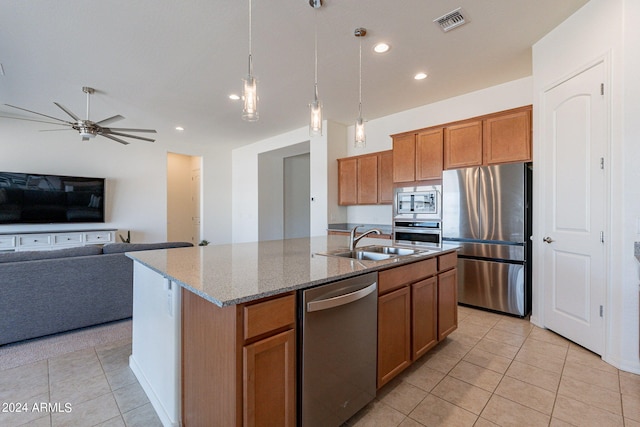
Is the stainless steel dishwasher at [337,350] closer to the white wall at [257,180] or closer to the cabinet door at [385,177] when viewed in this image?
the cabinet door at [385,177]

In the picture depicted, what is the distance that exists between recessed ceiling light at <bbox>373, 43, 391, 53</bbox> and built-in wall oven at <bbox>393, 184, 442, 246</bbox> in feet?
5.95

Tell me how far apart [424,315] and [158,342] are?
1790 mm

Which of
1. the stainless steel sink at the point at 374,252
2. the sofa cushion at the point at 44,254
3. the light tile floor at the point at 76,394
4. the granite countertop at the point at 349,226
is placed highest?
the granite countertop at the point at 349,226

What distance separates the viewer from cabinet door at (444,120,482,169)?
3451 mm

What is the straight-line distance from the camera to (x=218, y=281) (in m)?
Result: 1.24

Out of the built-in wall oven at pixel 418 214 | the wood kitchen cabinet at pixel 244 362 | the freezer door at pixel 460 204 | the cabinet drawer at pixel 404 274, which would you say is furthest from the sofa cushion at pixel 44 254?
the freezer door at pixel 460 204

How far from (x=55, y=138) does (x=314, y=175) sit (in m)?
4.73

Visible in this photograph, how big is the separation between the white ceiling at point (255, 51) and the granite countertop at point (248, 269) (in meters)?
1.96

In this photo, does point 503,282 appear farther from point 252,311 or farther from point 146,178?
point 146,178

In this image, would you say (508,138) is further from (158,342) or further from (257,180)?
(257,180)

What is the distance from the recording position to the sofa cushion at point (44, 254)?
97.1 inches

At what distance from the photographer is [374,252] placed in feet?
7.80

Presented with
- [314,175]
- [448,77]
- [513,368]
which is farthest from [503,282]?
[314,175]

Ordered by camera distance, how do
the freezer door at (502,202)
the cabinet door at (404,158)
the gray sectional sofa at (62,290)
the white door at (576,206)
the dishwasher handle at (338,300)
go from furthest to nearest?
the cabinet door at (404,158), the freezer door at (502,202), the gray sectional sofa at (62,290), the white door at (576,206), the dishwasher handle at (338,300)
